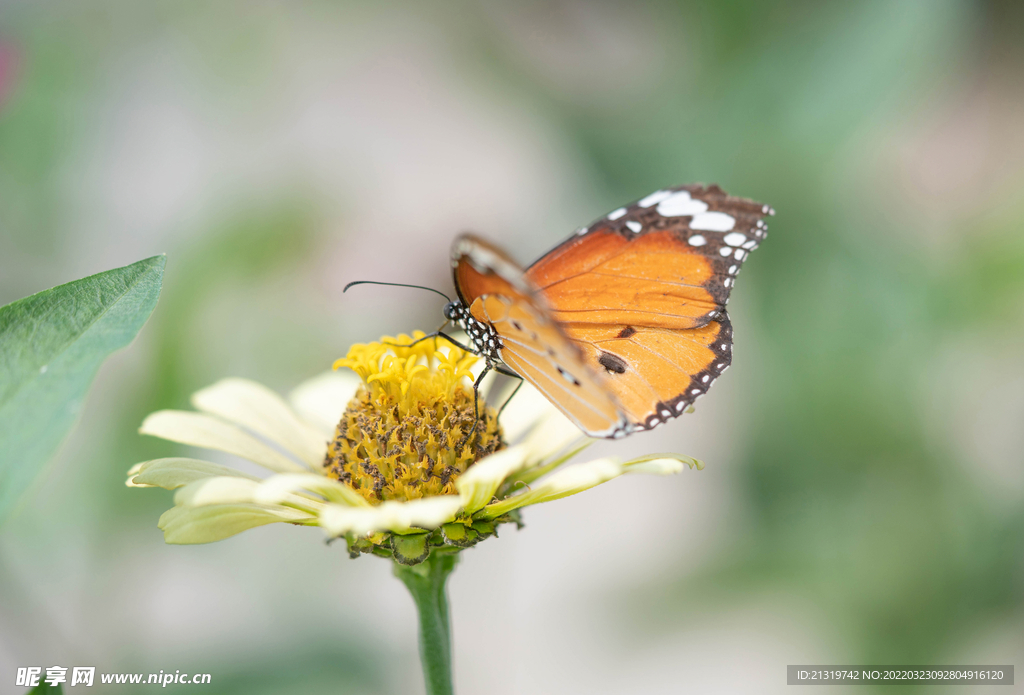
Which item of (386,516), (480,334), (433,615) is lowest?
(433,615)

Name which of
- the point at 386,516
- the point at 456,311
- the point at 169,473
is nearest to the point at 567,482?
the point at 386,516

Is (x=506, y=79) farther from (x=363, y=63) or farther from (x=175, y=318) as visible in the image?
(x=175, y=318)

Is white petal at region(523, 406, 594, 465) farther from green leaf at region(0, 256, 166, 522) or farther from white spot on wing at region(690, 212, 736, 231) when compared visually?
green leaf at region(0, 256, 166, 522)

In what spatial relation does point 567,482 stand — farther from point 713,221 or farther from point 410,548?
point 713,221

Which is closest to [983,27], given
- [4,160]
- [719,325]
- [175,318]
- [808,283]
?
[808,283]

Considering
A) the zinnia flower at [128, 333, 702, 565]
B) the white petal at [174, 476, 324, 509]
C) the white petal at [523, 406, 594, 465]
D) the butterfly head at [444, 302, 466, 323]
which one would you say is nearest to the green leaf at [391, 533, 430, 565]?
the zinnia flower at [128, 333, 702, 565]

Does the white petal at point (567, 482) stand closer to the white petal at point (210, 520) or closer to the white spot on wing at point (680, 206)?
the white petal at point (210, 520)
